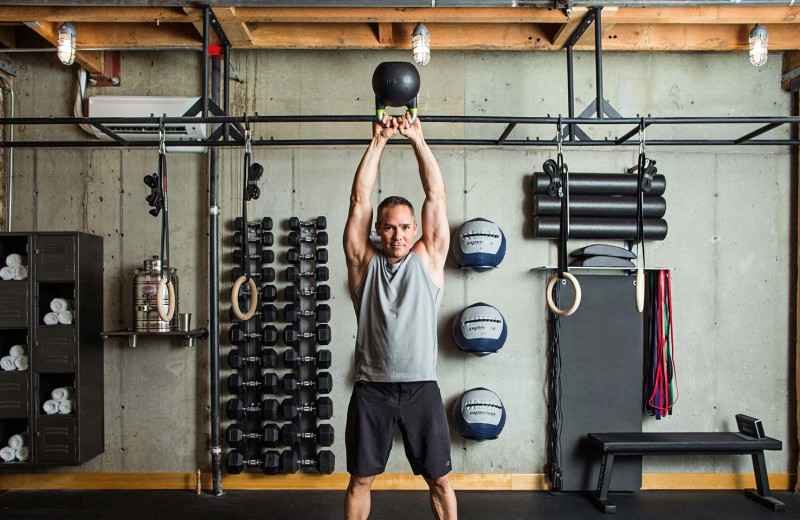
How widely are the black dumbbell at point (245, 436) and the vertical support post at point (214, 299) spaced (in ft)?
0.37

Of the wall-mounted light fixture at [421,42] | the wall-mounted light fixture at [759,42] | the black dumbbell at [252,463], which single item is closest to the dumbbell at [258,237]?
the black dumbbell at [252,463]

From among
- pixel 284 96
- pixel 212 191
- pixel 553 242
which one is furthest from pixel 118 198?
pixel 553 242

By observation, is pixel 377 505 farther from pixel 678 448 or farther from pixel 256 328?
pixel 678 448

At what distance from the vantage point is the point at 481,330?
3.48 meters

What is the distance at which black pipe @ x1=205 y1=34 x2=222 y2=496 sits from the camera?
12.0ft

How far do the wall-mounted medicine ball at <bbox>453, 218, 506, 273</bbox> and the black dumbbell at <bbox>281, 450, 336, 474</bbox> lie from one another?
58.8 inches

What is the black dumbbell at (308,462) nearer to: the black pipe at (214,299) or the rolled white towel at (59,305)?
the black pipe at (214,299)

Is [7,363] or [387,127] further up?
[387,127]

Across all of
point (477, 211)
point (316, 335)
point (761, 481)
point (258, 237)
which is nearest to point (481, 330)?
point (477, 211)

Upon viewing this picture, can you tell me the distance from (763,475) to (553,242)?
1931 millimetres

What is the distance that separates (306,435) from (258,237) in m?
1.33

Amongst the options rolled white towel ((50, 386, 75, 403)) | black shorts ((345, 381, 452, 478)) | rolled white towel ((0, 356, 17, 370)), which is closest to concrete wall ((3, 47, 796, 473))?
rolled white towel ((50, 386, 75, 403))

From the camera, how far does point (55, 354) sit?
3.51m

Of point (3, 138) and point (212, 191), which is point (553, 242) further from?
point (3, 138)
